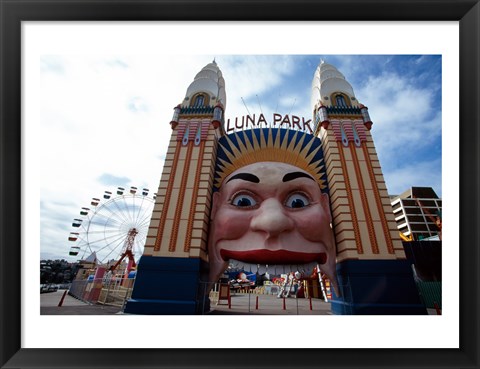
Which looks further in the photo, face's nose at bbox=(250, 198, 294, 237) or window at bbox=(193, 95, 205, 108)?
window at bbox=(193, 95, 205, 108)

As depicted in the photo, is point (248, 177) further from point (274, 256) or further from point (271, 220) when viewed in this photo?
point (274, 256)

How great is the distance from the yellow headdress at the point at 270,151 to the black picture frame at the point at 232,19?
424 cm

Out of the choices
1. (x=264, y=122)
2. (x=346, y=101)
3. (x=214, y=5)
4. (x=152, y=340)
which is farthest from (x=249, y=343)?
(x=346, y=101)

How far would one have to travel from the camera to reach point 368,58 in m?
3.92

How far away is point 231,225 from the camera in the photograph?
6.07 meters

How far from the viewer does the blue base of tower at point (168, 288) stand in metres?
5.39

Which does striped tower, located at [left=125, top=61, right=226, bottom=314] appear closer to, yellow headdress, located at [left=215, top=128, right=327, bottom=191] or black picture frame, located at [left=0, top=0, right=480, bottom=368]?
yellow headdress, located at [left=215, top=128, right=327, bottom=191]

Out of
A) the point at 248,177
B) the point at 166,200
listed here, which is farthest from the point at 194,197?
the point at 248,177

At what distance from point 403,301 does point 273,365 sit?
3976 mm

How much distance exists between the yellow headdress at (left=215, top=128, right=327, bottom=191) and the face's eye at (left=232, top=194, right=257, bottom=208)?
0.84 meters

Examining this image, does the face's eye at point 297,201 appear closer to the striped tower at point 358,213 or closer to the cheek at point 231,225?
the striped tower at point 358,213

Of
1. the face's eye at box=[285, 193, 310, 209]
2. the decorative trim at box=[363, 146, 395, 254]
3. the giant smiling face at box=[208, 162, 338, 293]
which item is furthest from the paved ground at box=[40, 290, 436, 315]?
the face's eye at box=[285, 193, 310, 209]

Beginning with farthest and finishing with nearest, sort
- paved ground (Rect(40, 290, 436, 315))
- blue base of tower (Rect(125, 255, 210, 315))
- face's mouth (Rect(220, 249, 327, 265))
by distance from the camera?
1. face's mouth (Rect(220, 249, 327, 265))
2. blue base of tower (Rect(125, 255, 210, 315))
3. paved ground (Rect(40, 290, 436, 315))

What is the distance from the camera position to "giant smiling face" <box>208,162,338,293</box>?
19.0ft
